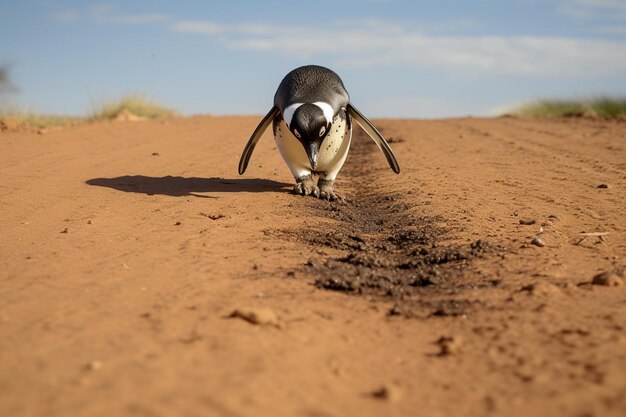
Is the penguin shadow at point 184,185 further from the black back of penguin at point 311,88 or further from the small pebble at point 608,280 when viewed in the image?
the small pebble at point 608,280

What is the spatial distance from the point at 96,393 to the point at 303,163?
4924 mm

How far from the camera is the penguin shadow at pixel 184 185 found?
7.60 m

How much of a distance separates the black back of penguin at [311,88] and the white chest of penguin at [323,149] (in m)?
0.21

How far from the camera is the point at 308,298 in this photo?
3.88 meters

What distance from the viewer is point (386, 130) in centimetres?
1594

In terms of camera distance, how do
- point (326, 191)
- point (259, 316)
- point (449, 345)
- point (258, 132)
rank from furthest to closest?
point (258, 132)
point (326, 191)
point (259, 316)
point (449, 345)

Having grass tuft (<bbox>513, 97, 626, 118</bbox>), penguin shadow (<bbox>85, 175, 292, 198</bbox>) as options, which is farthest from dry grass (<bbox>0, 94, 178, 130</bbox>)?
grass tuft (<bbox>513, 97, 626, 118</bbox>)

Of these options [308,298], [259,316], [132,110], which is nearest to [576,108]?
[132,110]

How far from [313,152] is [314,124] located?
0.26m

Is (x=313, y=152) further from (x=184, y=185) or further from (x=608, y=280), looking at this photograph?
(x=608, y=280)

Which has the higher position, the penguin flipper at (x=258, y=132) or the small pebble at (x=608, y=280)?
the penguin flipper at (x=258, y=132)

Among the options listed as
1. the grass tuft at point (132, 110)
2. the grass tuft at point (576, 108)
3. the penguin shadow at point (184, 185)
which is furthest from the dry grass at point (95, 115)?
the grass tuft at point (576, 108)

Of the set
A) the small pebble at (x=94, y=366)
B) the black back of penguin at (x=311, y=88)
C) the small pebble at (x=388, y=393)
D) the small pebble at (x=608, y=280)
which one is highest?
the black back of penguin at (x=311, y=88)

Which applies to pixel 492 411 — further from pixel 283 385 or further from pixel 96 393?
pixel 96 393
